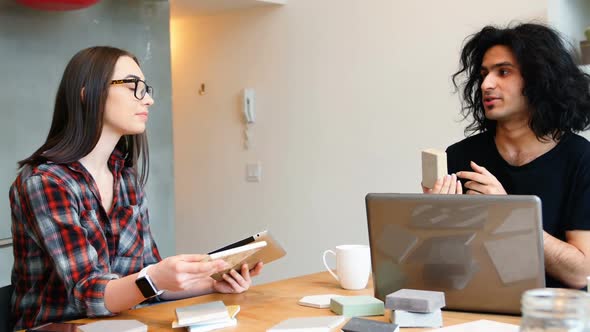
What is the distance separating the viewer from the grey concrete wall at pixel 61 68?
10.2 feet

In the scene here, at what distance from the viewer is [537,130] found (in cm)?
206

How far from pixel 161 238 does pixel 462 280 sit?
8.51 feet

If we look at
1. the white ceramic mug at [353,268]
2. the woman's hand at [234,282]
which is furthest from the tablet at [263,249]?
the white ceramic mug at [353,268]

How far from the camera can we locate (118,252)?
1.88 m

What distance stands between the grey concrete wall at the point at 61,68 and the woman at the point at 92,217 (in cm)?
126

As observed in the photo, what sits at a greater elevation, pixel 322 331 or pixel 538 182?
pixel 538 182

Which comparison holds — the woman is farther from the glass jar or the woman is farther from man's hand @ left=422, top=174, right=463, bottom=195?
the glass jar

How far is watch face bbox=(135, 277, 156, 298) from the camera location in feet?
5.19

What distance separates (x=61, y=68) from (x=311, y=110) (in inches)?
57.6

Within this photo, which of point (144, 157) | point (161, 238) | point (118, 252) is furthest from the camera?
point (161, 238)

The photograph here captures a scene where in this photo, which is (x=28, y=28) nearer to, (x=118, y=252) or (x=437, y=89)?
(x=118, y=252)

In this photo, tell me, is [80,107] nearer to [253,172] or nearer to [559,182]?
[559,182]

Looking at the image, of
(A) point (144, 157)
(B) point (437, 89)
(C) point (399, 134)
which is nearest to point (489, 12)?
(B) point (437, 89)

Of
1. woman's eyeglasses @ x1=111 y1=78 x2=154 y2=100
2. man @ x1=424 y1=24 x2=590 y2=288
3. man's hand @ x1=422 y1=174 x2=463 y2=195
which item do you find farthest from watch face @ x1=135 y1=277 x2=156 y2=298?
man @ x1=424 y1=24 x2=590 y2=288
